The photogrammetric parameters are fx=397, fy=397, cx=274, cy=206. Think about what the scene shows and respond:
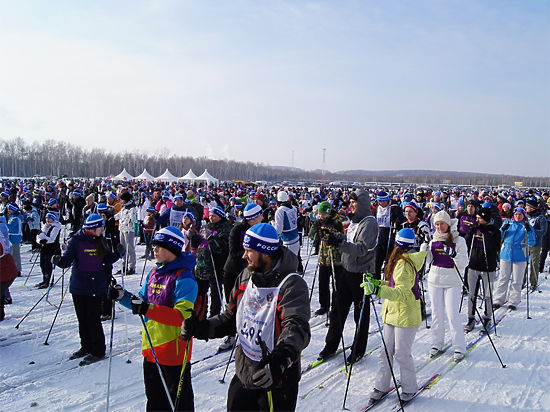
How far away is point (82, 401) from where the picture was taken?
13.4 feet

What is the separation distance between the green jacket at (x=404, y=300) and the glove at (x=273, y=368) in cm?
216

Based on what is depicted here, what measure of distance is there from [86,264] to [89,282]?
232mm

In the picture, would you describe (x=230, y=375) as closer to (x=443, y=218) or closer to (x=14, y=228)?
→ (x=443, y=218)

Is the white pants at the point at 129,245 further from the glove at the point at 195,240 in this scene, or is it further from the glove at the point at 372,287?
the glove at the point at 372,287

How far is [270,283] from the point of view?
246 centimetres

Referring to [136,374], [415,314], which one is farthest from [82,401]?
[415,314]

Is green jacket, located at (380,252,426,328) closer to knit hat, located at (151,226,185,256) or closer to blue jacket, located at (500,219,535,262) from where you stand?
knit hat, located at (151,226,185,256)

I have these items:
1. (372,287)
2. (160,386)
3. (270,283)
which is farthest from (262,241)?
(372,287)

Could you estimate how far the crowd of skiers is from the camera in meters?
2.48

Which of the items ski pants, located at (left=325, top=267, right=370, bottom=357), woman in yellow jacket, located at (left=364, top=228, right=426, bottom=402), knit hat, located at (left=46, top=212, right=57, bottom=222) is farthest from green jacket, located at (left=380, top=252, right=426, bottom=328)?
knit hat, located at (left=46, top=212, right=57, bottom=222)

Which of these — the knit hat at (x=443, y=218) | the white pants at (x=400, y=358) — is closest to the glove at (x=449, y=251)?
the knit hat at (x=443, y=218)

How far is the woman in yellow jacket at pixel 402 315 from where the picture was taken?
4102 millimetres

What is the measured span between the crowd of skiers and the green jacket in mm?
10

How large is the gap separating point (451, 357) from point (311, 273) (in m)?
5.42
